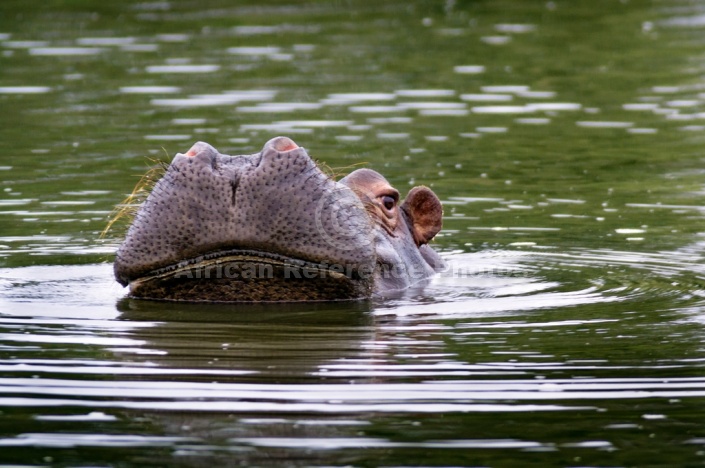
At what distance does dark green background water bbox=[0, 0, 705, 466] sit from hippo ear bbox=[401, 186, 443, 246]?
0.35 m

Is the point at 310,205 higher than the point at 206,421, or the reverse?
the point at 310,205

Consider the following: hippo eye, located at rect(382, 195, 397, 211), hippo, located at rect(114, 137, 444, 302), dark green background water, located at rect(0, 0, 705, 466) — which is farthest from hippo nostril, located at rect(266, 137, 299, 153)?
hippo eye, located at rect(382, 195, 397, 211)

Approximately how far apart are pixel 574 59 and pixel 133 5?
11.0 metres

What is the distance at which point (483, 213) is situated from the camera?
1215 cm

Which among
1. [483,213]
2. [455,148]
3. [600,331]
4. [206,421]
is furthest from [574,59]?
[206,421]

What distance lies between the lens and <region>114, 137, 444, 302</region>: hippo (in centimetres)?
729

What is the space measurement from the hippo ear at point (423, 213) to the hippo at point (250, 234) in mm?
952

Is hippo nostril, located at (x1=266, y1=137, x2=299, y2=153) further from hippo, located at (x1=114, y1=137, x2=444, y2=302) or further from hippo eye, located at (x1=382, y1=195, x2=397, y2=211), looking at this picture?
hippo eye, located at (x1=382, y1=195, x2=397, y2=211)

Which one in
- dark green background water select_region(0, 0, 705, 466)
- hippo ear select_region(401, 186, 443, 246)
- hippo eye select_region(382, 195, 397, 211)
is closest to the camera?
dark green background water select_region(0, 0, 705, 466)

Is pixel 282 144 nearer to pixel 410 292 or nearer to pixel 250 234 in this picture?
pixel 250 234

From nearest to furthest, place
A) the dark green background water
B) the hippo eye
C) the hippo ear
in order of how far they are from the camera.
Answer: the dark green background water < the hippo eye < the hippo ear

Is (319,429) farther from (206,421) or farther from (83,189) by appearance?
(83,189)

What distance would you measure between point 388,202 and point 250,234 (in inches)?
66.1

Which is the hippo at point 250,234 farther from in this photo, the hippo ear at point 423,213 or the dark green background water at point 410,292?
the hippo ear at point 423,213
